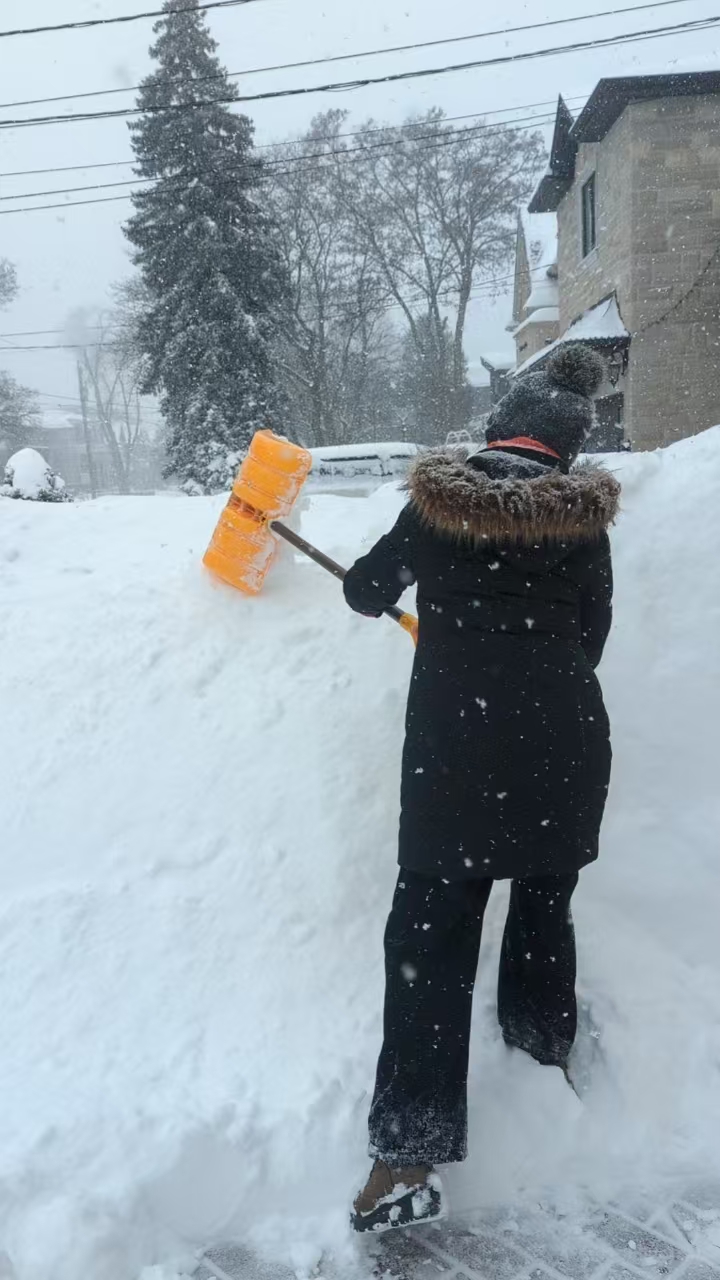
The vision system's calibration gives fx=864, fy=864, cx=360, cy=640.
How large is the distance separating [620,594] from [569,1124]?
174 cm

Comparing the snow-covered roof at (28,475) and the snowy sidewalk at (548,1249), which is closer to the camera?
the snowy sidewalk at (548,1249)

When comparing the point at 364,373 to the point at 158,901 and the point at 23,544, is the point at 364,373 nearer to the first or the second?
the point at 23,544

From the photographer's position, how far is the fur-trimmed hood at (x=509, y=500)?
1767 millimetres

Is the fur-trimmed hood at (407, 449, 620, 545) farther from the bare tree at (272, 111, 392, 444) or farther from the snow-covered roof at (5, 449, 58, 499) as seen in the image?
the bare tree at (272, 111, 392, 444)

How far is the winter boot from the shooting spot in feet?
5.71

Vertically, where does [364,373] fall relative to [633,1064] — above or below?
above

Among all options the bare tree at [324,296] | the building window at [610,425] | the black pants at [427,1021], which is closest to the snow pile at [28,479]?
the black pants at [427,1021]

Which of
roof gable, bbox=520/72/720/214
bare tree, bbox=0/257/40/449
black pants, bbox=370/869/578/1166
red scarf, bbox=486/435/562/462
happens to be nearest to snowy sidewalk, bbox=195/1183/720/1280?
black pants, bbox=370/869/578/1166

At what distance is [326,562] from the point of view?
2754 millimetres

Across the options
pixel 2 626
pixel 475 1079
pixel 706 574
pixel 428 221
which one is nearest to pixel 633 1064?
pixel 475 1079

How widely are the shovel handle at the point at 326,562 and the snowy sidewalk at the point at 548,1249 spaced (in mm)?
1372

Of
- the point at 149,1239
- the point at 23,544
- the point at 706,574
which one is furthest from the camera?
the point at 23,544

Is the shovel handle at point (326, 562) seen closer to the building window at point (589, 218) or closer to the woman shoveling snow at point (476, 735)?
the woman shoveling snow at point (476, 735)

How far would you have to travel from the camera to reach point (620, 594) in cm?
309
